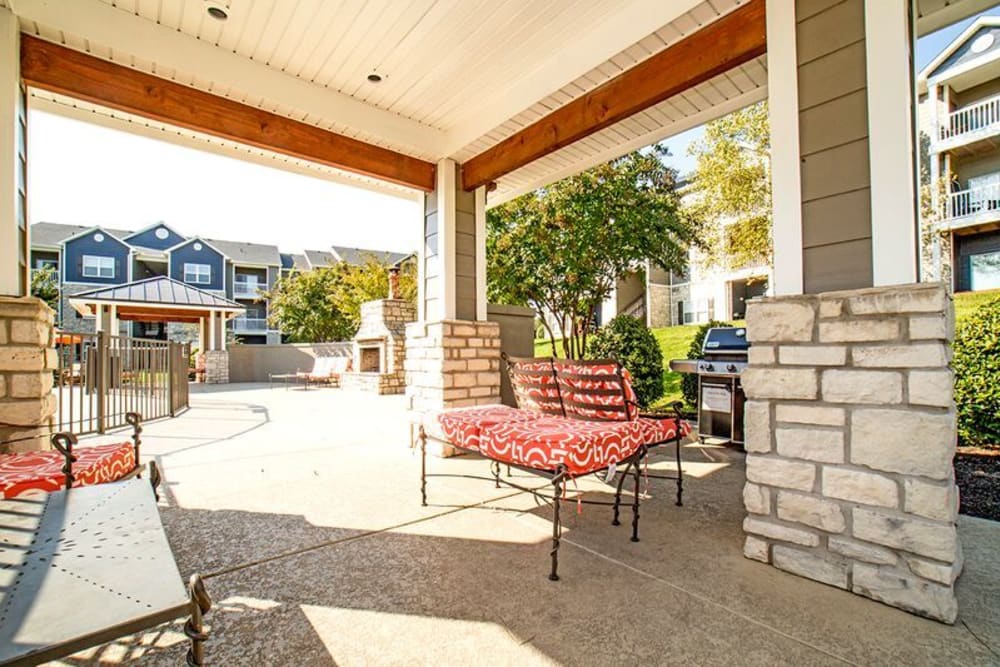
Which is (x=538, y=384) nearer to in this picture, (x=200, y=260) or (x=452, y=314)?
(x=452, y=314)

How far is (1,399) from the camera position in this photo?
2721 mm

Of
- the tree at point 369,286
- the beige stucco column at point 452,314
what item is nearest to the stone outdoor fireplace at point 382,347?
the tree at point 369,286

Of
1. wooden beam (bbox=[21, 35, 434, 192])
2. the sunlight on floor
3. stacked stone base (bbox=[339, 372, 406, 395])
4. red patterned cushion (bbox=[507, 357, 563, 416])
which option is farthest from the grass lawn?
the sunlight on floor

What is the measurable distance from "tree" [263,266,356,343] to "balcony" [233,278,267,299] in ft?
28.7

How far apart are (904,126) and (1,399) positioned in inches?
198

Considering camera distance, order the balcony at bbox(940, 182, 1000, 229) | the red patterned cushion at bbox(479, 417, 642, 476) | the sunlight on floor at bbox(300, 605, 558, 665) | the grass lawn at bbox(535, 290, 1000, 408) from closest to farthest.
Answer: the sunlight on floor at bbox(300, 605, 558, 665) → the red patterned cushion at bbox(479, 417, 642, 476) → the grass lawn at bbox(535, 290, 1000, 408) → the balcony at bbox(940, 182, 1000, 229)

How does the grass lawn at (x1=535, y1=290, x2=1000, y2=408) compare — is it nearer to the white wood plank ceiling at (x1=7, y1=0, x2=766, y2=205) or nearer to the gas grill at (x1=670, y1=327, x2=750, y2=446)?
the gas grill at (x1=670, y1=327, x2=750, y2=446)

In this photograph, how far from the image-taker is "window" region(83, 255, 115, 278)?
22.9m

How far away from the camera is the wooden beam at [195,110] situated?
3.04 m

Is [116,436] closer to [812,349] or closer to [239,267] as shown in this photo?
[812,349]

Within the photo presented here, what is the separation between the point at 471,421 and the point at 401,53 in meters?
2.81

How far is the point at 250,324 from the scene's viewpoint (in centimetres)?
2691

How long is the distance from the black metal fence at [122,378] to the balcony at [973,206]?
17.0m

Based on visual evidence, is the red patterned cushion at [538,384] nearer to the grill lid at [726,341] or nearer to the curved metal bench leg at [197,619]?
the curved metal bench leg at [197,619]
